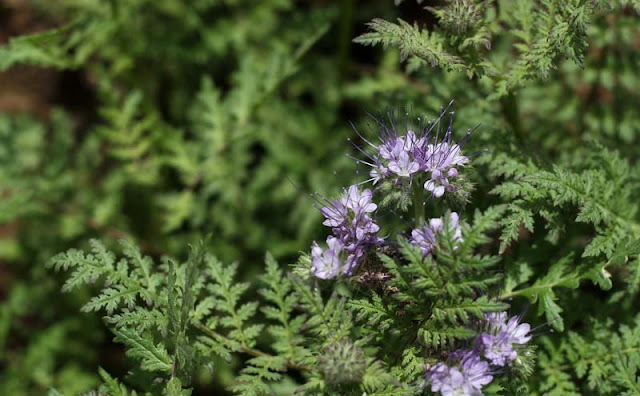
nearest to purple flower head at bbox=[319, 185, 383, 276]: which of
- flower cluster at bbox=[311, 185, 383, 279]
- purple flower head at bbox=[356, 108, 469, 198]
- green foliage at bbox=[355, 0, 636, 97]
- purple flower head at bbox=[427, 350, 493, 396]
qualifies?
flower cluster at bbox=[311, 185, 383, 279]

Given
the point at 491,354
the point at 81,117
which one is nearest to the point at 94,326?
the point at 81,117

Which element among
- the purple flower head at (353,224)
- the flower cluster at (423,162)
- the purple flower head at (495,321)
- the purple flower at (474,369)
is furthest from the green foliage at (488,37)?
the purple flower at (474,369)

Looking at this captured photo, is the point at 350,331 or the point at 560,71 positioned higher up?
the point at 560,71

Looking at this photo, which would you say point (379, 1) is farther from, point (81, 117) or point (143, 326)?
point (143, 326)

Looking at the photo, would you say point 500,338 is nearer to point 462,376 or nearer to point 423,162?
point 462,376

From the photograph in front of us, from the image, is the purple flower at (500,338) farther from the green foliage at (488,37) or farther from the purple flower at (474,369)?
the green foliage at (488,37)

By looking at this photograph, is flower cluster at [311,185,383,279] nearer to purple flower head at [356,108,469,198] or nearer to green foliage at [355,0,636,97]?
purple flower head at [356,108,469,198]
